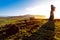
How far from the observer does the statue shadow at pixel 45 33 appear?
63.9 metres

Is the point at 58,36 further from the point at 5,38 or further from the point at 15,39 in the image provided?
the point at 5,38

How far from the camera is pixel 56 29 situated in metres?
73.6

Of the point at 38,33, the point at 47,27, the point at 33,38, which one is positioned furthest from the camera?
the point at 47,27

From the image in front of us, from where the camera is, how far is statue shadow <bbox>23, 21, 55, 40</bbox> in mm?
63931

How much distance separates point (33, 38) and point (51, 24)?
16510 millimetres

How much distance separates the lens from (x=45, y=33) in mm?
68000

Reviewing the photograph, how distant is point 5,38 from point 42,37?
17.0 m

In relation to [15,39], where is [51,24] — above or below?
above

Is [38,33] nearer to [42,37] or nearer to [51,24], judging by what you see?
[42,37]

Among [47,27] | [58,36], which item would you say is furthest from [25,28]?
[58,36]

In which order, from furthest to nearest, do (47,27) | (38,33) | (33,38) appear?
1. (47,27)
2. (38,33)
3. (33,38)

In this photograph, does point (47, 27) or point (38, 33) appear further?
point (47, 27)

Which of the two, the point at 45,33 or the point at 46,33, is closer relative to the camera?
the point at 46,33

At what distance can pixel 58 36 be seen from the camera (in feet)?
219
